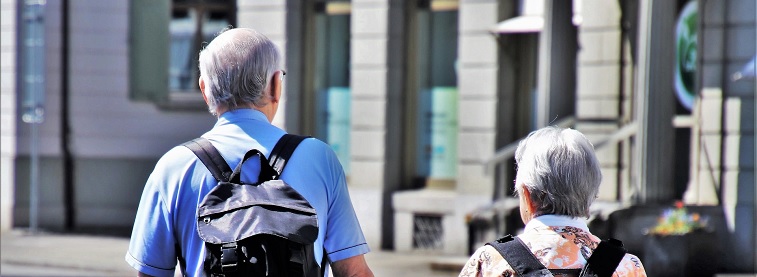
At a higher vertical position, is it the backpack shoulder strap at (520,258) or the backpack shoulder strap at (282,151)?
the backpack shoulder strap at (282,151)

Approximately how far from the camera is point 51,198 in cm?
1919

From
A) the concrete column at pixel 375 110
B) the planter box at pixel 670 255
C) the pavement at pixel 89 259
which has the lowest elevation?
the pavement at pixel 89 259

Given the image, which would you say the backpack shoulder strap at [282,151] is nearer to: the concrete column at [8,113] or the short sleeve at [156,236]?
the short sleeve at [156,236]

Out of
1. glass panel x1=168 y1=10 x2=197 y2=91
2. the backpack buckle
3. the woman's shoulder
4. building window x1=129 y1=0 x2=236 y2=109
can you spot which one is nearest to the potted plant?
building window x1=129 y1=0 x2=236 y2=109

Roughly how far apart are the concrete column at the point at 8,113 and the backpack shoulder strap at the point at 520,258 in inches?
656

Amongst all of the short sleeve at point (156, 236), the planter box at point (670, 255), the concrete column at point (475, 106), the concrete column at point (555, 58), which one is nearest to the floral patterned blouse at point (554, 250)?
the short sleeve at point (156, 236)

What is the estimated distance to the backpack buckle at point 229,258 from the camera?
3.06 metres

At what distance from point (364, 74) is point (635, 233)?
486 centimetres

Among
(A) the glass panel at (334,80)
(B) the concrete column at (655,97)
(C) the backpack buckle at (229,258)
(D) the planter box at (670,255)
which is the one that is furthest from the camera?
(A) the glass panel at (334,80)

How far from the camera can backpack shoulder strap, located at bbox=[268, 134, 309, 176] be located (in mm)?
3264

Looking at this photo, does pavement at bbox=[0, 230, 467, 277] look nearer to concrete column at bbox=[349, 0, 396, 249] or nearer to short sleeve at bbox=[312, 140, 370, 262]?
concrete column at bbox=[349, 0, 396, 249]

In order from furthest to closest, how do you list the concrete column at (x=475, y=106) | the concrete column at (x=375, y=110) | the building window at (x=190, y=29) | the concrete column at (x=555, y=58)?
1. the building window at (x=190, y=29)
2. the concrete column at (x=375, y=110)
3. the concrete column at (x=475, y=106)
4. the concrete column at (x=555, y=58)

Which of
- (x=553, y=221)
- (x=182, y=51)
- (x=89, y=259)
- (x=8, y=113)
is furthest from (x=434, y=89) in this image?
(x=553, y=221)

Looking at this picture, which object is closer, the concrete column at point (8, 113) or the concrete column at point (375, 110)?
the concrete column at point (375, 110)
